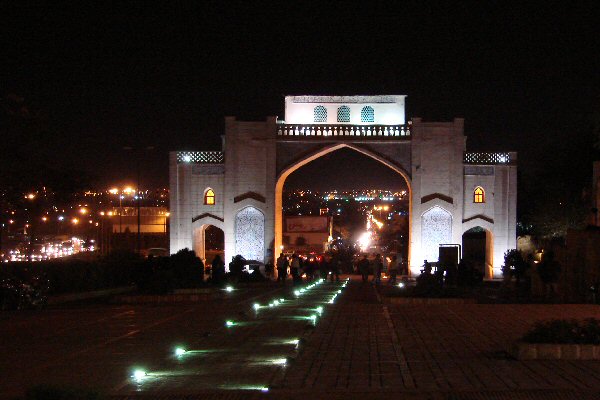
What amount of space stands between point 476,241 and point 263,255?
39.8 feet

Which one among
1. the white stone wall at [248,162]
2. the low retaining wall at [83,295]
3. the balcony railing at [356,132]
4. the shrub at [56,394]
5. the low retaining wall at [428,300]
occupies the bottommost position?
the low retaining wall at [83,295]

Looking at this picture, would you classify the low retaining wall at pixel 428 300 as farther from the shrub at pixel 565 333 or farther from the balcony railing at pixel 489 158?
the balcony railing at pixel 489 158

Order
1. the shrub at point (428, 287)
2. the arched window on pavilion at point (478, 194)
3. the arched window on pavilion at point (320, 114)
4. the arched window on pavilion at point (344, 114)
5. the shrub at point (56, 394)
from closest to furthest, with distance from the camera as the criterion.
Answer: the shrub at point (56, 394)
the shrub at point (428, 287)
the arched window on pavilion at point (478, 194)
the arched window on pavilion at point (344, 114)
the arched window on pavilion at point (320, 114)

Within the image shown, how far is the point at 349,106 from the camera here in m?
47.4

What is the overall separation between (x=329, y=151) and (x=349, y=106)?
Answer: 2.80 metres

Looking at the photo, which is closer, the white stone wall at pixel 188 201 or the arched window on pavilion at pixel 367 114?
the white stone wall at pixel 188 201

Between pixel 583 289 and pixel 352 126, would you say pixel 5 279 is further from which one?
pixel 352 126

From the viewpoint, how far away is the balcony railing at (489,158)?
4494cm

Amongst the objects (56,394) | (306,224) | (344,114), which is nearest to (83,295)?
(56,394)

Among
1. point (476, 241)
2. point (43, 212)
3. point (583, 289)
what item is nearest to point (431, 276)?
point (583, 289)

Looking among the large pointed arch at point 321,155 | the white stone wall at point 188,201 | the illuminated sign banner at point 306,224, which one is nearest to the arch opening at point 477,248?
the large pointed arch at point 321,155

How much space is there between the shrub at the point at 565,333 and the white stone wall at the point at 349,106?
36939 millimetres

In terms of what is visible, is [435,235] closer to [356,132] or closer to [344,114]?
[356,132]

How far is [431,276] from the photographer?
72.7 ft
